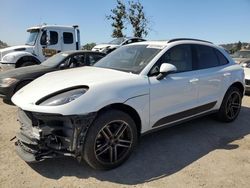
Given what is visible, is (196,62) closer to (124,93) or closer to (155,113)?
(155,113)

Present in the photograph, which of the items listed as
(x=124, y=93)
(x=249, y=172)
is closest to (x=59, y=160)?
(x=124, y=93)

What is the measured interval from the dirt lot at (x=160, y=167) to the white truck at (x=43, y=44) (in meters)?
6.74

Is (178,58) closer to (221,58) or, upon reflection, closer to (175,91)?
(175,91)

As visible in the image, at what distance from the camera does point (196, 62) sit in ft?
17.7

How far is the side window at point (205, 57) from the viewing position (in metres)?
5.49

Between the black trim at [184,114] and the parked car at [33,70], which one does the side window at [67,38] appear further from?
the black trim at [184,114]

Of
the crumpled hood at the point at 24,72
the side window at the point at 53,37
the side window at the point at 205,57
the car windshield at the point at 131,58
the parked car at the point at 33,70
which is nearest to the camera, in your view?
the car windshield at the point at 131,58

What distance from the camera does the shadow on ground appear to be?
3.93 metres

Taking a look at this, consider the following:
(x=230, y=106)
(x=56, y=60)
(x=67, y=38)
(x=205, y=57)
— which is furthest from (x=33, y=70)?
(x=67, y=38)

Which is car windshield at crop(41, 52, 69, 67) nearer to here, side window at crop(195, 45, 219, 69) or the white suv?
the white suv

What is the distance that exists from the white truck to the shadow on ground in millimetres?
7795

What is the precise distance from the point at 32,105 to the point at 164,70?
188 cm

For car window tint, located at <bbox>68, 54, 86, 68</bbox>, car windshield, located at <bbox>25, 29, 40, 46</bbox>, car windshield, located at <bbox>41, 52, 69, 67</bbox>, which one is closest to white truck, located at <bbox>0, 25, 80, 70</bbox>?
car windshield, located at <bbox>25, 29, 40, 46</bbox>

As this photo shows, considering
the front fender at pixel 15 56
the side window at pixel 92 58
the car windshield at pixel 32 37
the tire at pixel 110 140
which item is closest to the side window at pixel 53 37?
the car windshield at pixel 32 37
